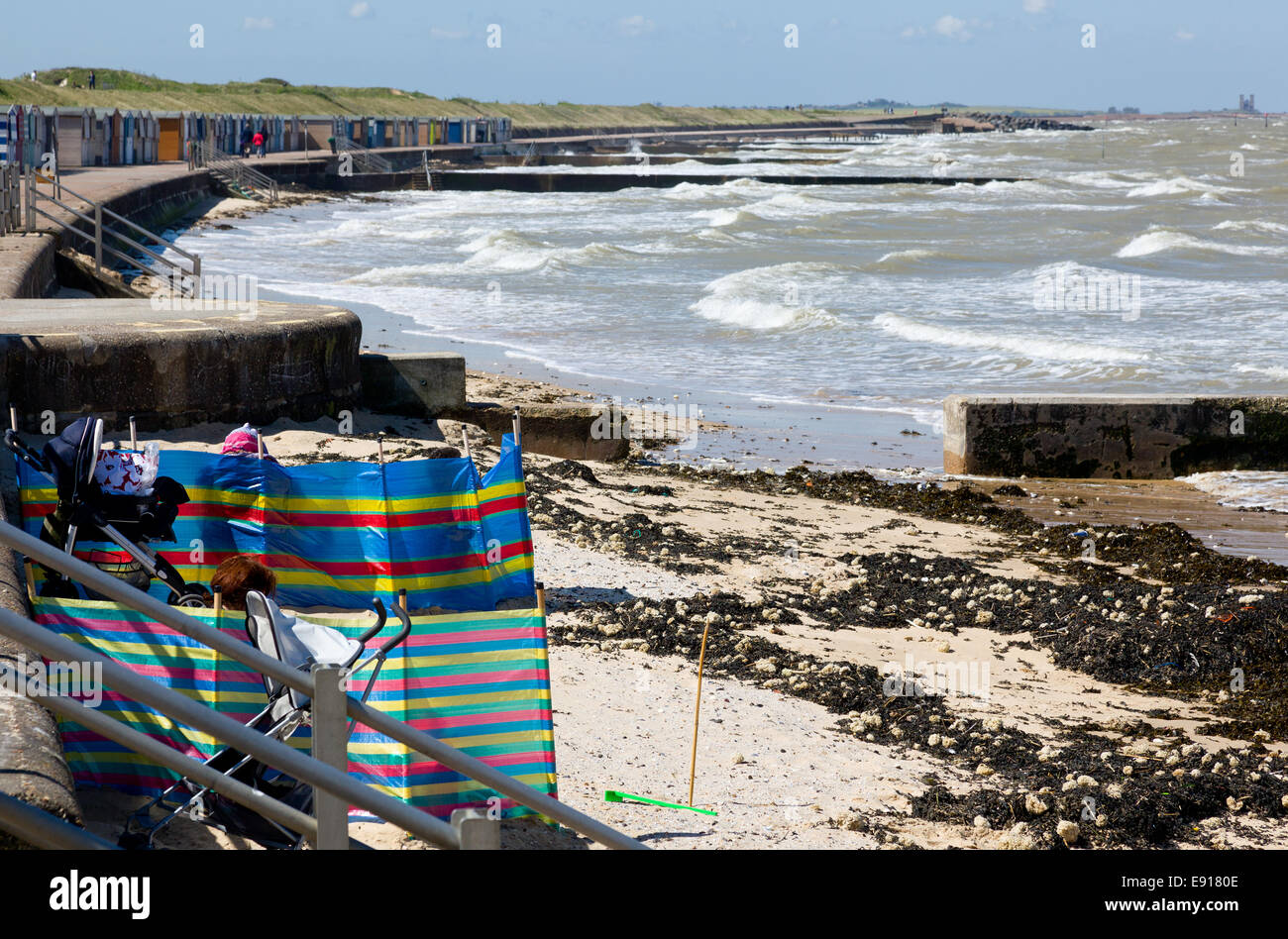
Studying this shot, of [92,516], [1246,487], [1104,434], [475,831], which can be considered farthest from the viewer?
[1104,434]

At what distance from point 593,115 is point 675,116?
1934cm

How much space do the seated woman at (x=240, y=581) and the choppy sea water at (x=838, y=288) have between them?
27.2 ft

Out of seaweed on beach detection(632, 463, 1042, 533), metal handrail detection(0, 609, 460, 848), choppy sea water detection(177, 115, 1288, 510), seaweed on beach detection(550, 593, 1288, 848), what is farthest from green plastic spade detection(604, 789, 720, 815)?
choppy sea water detection(177, 115, 1288, 510)

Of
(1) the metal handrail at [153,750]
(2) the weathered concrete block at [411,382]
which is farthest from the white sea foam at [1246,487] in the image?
(1) the metal handrail at [153,750]

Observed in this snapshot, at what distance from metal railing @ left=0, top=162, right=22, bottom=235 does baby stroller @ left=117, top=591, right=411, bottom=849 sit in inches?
560

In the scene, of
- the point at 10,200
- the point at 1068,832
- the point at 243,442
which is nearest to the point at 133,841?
the point at 243,442

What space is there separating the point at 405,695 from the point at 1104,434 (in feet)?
29.8

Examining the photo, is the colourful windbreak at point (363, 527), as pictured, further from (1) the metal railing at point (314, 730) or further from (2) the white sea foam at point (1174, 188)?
(2) the white sea foam at point (1174, 188)

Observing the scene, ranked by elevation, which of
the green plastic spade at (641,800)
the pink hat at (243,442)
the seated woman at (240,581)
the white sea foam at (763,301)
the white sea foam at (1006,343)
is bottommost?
the green plastic spade at (641,800)

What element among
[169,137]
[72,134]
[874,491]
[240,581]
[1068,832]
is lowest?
[1068,832]

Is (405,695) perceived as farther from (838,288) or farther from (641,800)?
(838,288)

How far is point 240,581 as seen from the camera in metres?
4.48

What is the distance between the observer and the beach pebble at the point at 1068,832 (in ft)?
16.2
